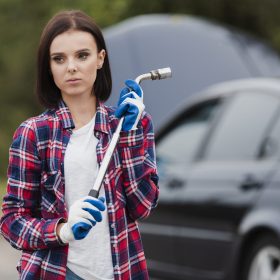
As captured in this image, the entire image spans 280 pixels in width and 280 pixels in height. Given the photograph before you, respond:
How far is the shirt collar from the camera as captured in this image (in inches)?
147

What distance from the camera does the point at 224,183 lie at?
6926 mm

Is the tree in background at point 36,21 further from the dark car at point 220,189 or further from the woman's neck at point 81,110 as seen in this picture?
the woman's neck at point 81,110

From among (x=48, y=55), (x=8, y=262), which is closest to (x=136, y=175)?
(x=48, y=55)

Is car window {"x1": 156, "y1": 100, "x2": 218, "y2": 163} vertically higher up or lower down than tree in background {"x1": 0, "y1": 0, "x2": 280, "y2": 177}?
lower down

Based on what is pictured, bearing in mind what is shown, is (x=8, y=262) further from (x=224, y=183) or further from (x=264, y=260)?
(x=264, y=260)

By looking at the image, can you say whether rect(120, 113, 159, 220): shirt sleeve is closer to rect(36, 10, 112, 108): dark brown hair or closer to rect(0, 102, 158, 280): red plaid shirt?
rect(0, 102, 158, 280): red plaid shirt

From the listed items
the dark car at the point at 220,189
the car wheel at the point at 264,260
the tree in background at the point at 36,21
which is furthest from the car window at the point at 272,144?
the tree in background at the point at 36,21

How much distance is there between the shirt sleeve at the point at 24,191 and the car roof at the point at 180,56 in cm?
729

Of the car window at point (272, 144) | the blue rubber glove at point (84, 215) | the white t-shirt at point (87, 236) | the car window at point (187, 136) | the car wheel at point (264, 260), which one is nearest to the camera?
the blue rubber glove at point (84, 215)

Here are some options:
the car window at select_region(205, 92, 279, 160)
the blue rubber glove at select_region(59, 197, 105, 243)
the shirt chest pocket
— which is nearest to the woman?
the shirt chest pocket

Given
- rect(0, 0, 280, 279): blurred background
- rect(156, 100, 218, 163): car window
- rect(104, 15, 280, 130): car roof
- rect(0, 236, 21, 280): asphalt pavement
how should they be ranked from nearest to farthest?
rect(156, 100, 218, 163): car window → rect(0, 236, 21, 280): asphalt pavement → rect(104, 15, 280, 130): car roof → rect(0, 0, 280, 279): blurred background

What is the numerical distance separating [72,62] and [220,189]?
3.33 m

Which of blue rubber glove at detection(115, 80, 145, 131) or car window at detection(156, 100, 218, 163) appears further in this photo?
car window at detection(156, 100, 218, 163)

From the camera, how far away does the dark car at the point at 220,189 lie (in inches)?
259
